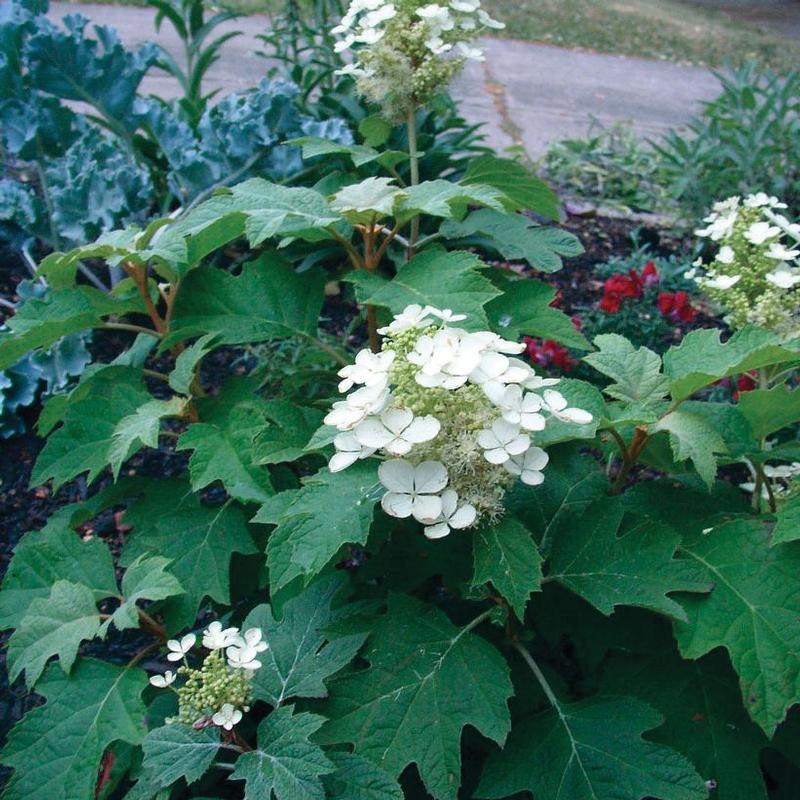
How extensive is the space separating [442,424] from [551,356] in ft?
4.89

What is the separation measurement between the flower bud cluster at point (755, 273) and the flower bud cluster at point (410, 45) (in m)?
0.63

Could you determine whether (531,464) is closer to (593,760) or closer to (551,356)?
(593,760)

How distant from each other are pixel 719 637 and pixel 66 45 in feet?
8.59

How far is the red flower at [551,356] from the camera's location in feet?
8.52

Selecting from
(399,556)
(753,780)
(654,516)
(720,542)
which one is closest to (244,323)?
(399,556)

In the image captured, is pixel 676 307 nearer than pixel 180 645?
No

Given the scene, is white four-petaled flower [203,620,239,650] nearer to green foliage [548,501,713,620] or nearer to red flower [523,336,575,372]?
green foliage [548,501,713,620]

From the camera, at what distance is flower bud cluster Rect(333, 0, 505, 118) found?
1.77 metres

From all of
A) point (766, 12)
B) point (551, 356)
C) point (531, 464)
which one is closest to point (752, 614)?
point (531, 464)

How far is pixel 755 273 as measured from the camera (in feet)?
5.49

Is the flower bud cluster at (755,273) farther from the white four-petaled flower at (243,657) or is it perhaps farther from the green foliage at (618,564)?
the white four-petaled flower at (243,657)

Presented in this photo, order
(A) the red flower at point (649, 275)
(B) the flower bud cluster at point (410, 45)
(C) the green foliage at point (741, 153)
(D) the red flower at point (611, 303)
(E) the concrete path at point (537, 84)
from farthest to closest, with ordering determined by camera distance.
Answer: (E) the concrete path at point (537, 84), (C) the green foliage at point (741, 153), (A) the red flower at point (649, 275), (D) the red flower at point (611, 303), (B) the flower bud cluster at point (410, 45)

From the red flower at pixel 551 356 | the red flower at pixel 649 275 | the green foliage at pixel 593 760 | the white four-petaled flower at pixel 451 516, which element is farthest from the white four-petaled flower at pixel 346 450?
the red flower at pixel 649 275

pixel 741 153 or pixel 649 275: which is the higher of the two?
pixel 741 153
